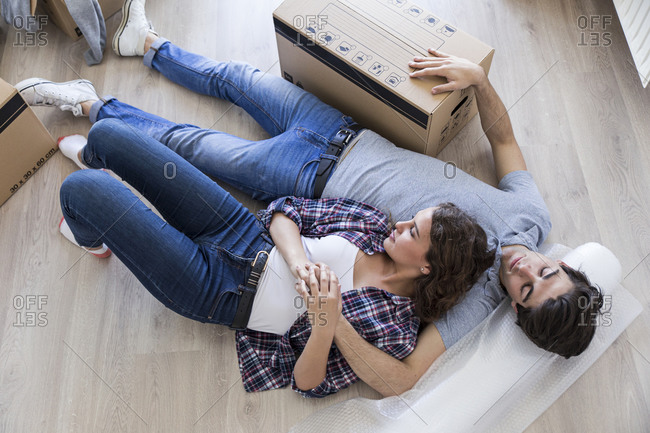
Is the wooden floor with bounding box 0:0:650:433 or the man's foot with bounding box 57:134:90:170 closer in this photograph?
the wooden floor with bounding box 0:0:650:433

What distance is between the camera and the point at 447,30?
5.29ft

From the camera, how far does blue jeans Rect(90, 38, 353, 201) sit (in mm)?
1590

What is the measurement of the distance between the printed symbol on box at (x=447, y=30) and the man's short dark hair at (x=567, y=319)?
764 millimetres

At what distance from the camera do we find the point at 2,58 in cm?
197

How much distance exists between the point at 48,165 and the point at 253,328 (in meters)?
0.95

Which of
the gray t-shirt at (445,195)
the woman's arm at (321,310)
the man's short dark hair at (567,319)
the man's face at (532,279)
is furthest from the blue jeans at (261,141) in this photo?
the man's short dark hair at (567,319)

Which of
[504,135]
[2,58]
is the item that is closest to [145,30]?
[2,58]

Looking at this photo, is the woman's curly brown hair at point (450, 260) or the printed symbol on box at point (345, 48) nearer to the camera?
the woman's curly brown hair at point (450, 260)

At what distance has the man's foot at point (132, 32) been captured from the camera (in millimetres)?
1934

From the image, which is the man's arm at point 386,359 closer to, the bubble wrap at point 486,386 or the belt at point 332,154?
the bubble wrap at point 486,386

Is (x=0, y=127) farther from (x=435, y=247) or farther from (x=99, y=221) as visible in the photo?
(x=435, y=247)

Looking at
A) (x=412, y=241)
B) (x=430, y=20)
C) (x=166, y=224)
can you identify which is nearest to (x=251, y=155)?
(x=166, y=224)

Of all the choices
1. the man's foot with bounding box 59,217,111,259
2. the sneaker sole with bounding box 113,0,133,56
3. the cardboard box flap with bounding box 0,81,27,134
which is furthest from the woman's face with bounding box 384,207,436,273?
the sneaker sole with bounding box 113,0,133,56

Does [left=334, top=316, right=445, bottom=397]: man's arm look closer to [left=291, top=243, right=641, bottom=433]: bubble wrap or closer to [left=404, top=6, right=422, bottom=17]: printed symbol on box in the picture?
[left=291, top=243, right=641, bottom=433]: bubble wrap
